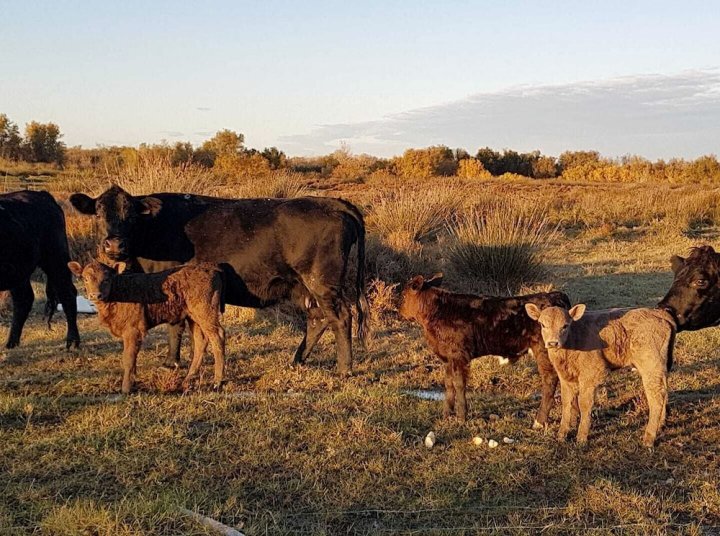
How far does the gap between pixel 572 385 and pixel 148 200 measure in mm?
4683

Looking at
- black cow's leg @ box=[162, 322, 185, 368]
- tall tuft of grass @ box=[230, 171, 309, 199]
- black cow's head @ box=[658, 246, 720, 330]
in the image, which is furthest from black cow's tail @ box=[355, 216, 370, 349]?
tall tuft of grass @ box=[230, 171, 309, 199]

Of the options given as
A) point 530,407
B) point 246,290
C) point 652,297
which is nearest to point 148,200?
point 246,290

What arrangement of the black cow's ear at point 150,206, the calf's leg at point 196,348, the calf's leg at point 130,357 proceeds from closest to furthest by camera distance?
the calf's leg at point 130,357, the calf's leg at point 196,348, the black cow's ear at point 150,206

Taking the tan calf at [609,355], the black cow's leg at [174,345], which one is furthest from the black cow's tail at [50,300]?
the tan calf at [609,355]

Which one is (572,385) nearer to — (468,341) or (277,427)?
(468,341)

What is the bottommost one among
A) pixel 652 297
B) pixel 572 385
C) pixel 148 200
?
pixel 652 297

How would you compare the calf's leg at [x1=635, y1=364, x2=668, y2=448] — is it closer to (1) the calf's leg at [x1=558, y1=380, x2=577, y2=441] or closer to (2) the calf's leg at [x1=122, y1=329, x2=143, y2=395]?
(1) the calf's leg at [x1=558, y1=380, x2=577, y2=441]

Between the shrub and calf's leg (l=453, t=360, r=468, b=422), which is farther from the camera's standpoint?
the shrub

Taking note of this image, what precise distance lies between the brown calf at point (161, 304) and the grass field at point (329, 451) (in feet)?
1.44

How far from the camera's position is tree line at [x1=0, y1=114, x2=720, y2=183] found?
35625mm

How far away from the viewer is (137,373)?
745 cm

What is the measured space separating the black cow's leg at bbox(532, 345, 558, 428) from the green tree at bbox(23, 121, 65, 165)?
128 feet

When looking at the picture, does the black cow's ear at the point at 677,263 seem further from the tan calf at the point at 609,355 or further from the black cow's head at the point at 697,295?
the tan calf at the point at 609,355

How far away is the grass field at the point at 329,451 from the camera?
13.8 ft
